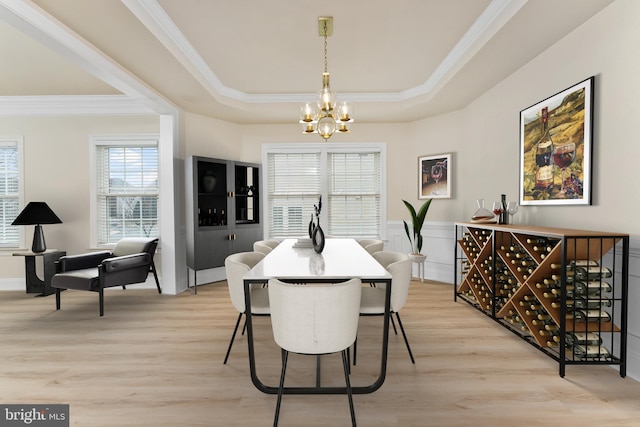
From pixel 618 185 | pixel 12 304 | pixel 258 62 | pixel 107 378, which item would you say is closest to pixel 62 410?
pixel 107 378

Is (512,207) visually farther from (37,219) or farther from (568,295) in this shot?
(37,219)

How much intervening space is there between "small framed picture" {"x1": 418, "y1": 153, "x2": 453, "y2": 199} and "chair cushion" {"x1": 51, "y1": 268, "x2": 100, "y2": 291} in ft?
15.1

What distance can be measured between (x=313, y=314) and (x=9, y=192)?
564 cm

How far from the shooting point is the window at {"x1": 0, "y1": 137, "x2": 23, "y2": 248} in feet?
16.3

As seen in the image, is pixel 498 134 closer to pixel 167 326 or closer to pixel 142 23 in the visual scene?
pixel 142 23

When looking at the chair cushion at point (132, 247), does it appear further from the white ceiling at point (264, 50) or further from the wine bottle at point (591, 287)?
the wine bottle at point (591, 287)

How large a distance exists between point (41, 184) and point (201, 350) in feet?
13.4

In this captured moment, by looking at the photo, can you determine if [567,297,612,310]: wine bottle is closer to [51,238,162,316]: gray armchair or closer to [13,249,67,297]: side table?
[51,238,162,316]: gray armchair

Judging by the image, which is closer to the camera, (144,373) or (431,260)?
(144,373)

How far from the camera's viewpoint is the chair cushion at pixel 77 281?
3.78m

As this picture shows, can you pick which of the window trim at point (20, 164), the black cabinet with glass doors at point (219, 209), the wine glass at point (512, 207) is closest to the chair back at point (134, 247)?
the black cabinet with glass doors at point (219, 209)

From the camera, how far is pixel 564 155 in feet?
9.48

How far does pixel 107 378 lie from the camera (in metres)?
2.38
